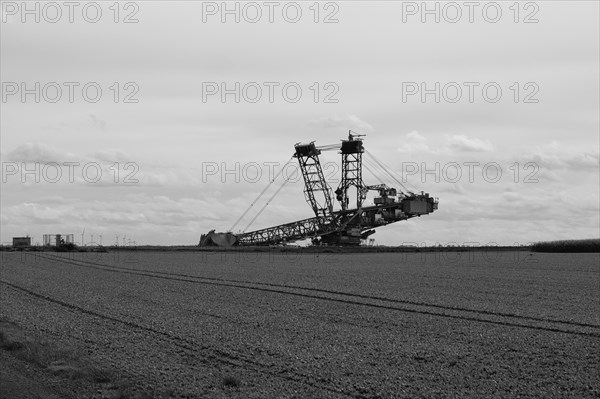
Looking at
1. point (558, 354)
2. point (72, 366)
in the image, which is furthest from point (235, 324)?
point (558, 354)

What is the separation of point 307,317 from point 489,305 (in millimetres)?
8549

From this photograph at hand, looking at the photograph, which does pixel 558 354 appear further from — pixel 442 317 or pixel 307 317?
pixel 307 317

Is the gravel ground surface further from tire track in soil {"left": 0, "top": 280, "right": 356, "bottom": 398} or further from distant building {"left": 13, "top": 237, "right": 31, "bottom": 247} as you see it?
distant building {"left": 13, "top": 237, "right": 31, "bottom": 247}

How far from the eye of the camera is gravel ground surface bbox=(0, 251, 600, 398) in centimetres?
1628

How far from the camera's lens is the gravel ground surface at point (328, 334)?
16.3m

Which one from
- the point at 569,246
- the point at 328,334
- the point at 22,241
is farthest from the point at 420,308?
the point at 22,241

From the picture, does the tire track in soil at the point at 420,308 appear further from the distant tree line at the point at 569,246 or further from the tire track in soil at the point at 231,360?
the distant tree line at the point at 569,246

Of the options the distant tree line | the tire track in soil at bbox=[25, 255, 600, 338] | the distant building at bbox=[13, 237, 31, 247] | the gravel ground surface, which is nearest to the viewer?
the gravel ground surface

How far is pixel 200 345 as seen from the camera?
2025 cm

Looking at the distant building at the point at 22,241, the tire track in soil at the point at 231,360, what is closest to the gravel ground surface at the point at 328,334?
the tire track in soil at the point at 231,360

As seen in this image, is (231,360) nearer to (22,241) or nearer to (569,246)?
(569,246)

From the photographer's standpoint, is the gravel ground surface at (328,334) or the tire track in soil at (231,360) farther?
the gravel ground surface at (328,334)

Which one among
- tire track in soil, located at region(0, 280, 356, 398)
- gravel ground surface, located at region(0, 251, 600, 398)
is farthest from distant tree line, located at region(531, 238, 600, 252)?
tire track in soil, located at region(0, 280, 356, 398)

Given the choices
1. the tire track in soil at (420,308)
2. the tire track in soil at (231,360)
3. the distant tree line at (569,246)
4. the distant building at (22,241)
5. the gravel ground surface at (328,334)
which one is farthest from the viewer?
the distant building at (22,241)
